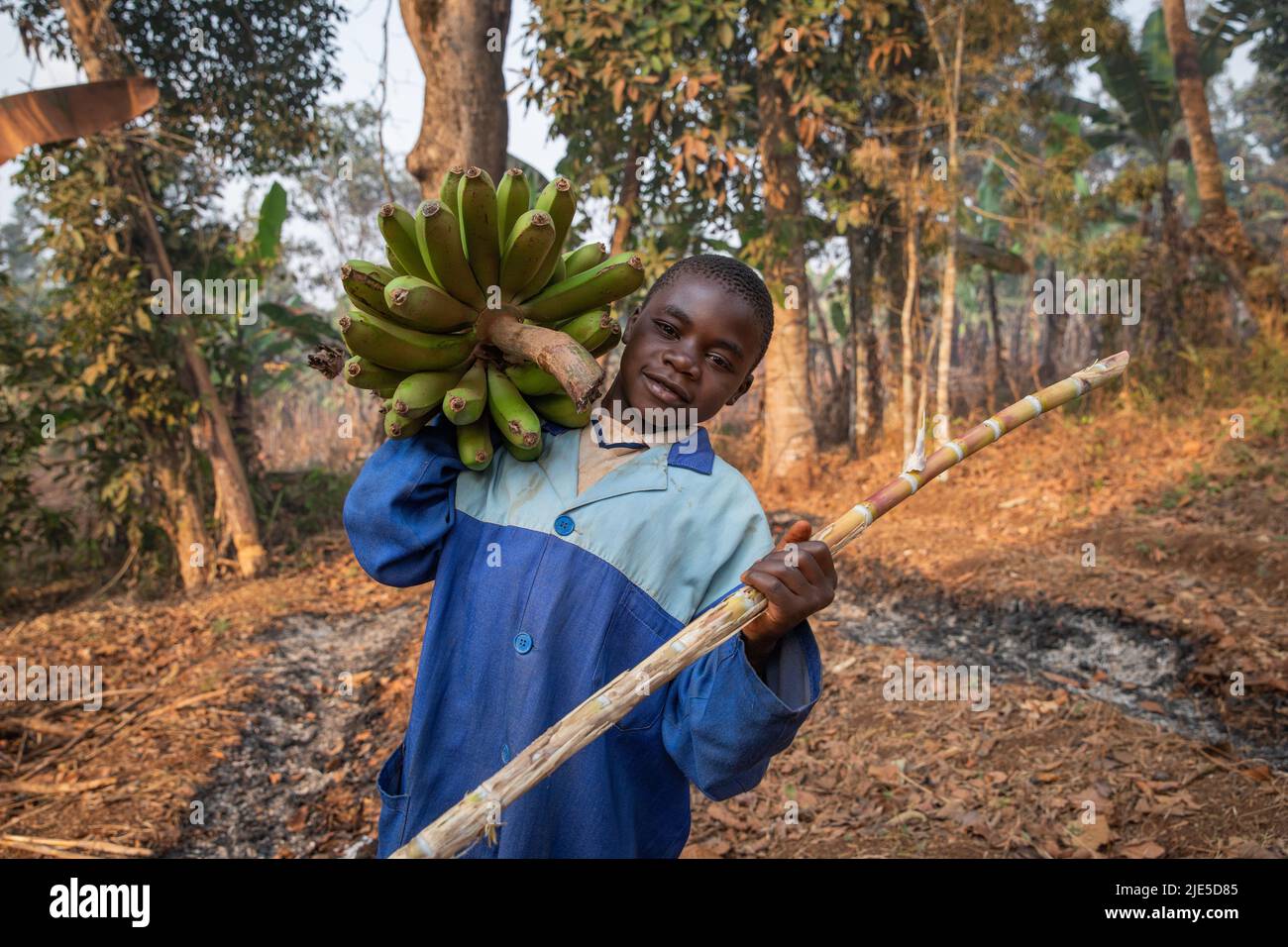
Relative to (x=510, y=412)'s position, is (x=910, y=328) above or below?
above

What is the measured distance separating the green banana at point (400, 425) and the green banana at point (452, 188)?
0.36 m

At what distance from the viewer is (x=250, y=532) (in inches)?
310

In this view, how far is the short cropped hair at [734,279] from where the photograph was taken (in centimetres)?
164

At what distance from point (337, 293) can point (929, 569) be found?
12439mm

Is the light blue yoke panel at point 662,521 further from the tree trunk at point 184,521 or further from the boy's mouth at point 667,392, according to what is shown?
the tree trunk at point 184,521

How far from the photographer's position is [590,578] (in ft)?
4.95

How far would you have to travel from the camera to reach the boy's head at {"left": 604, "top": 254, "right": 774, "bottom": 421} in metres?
1.60

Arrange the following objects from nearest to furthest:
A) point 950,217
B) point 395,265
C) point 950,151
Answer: point 395,265 → point 950,151 → point 950,217

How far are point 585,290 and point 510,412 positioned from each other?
0.31 meters

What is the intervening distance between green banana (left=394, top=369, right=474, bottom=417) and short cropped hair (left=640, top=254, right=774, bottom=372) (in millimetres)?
429

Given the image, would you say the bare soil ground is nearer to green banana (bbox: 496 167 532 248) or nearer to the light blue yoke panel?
the light blue yoke panel

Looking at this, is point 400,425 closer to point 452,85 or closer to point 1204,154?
point 452,85

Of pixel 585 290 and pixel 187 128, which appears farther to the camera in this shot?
pixel 187 128

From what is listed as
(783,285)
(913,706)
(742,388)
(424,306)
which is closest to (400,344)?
(424,306)
